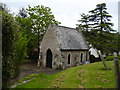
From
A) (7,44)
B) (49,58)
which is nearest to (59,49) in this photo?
(49,58)

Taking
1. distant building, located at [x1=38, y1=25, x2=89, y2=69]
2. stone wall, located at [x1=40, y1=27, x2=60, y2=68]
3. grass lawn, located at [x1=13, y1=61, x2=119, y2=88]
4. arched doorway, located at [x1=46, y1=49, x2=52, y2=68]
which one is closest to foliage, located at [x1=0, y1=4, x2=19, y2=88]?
grass lawn, located at [x1=13, y1=61, x2=119, y2=88]

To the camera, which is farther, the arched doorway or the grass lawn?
the arched doorway

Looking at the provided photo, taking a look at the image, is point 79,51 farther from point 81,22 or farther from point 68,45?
point 81,22

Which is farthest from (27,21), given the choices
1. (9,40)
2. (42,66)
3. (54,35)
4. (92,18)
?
(9,40)

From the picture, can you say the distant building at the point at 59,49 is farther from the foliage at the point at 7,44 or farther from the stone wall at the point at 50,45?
the foliage at the point at 7,44

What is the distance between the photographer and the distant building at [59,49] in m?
22.6

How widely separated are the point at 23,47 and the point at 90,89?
9.99 m

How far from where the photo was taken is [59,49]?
73.5ft

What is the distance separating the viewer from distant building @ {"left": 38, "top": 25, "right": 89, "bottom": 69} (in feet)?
74.3

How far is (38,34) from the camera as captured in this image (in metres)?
30.6

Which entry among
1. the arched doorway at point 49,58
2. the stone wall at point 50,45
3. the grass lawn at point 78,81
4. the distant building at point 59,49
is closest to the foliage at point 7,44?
the grass lawn at point 78,81

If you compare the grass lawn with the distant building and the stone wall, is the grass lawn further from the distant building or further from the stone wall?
the stone wall

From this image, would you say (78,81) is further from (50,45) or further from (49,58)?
(49,58)

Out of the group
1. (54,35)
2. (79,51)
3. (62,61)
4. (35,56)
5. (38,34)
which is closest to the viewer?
(62,61)
